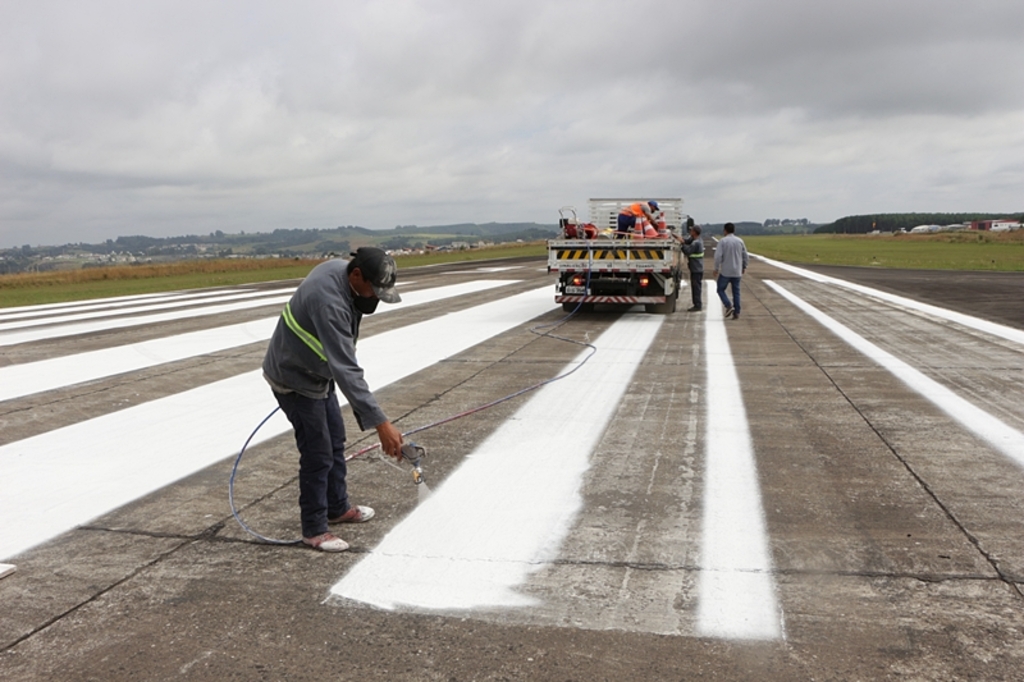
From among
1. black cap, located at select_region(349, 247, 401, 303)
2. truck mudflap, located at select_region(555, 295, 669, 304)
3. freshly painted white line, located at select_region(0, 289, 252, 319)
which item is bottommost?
freshly painted white line, located at select_region(0, 289, 252, 319)

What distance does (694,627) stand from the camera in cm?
318

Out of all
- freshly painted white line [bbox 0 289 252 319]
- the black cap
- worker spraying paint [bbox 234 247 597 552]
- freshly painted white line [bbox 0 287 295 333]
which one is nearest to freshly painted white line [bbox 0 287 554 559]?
worker spraying paint [bbox 234 247 597 552]

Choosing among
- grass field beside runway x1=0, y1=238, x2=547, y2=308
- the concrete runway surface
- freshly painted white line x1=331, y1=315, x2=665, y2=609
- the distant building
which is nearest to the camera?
the concrete runway surface

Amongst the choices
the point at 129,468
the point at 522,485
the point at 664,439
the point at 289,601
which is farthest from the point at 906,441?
the point at 129,468

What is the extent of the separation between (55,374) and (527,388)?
5.85 meters

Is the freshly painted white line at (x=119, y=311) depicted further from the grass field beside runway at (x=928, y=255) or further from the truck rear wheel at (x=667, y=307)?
the grass field beside runway at (x=928, y=255)

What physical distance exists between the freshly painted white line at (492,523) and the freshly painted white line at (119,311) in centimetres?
1251

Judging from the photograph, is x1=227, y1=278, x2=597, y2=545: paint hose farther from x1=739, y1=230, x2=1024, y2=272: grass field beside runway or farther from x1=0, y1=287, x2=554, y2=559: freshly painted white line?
x1=739, y1=230, x2=1024, y2=272: grass field beside runway

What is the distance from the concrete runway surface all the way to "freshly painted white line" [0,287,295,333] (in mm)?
7215

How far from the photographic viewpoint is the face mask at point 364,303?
12.6 feet

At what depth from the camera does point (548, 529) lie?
4.30 metres

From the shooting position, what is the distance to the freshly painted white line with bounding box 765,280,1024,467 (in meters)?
5.83

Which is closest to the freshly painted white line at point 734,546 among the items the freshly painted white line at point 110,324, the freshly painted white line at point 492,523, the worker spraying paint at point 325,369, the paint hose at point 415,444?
the freshly painted white line at point 492,523

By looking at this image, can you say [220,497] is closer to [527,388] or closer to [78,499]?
[78,499]
